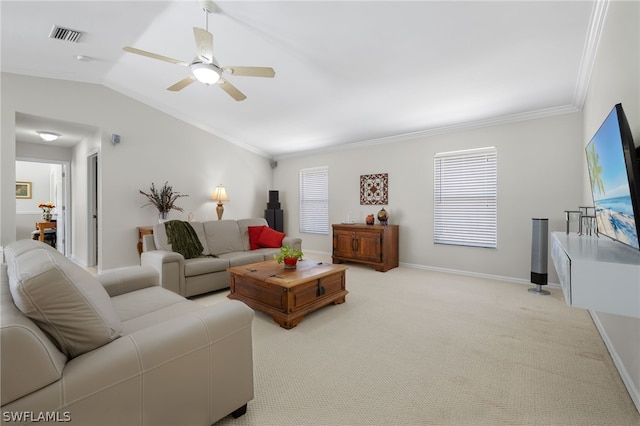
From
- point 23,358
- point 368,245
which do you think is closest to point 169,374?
point 23,358

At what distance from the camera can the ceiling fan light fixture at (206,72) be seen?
8.39 feet

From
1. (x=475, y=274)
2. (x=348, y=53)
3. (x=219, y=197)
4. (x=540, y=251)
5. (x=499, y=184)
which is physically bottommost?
(x=475, y=274)

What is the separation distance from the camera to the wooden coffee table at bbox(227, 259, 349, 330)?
275 cm

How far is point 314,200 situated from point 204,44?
4.56 metres

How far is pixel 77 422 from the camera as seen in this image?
1.00m

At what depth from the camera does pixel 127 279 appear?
2312mm

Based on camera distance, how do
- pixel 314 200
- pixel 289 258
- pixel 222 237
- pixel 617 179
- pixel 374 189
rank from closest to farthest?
1. pixel 617 179
2. pixel 289 258
3. pixel 222 237
4. pixel 374 189
5. pixel 314 200

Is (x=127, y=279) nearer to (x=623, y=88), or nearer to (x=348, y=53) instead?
(x=348, y=53)

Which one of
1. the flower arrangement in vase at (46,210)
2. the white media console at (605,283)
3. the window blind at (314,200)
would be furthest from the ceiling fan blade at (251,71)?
the flower arrangement in vase at (46,210)

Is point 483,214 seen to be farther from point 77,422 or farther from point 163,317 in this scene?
point 77,422

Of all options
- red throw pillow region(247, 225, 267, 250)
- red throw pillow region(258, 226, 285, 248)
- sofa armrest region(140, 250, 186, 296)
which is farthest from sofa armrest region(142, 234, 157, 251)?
red throw pillow region(258, 226, 285, 248)

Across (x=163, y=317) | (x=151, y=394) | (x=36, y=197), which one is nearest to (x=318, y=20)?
(x=163, y=317)

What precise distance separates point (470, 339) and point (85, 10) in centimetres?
471

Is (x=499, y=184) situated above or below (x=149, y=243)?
above
